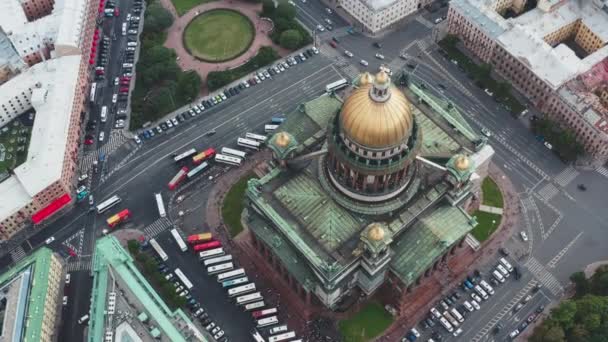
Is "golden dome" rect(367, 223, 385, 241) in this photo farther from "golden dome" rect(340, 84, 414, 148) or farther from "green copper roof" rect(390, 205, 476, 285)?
"golden dome" rect(340, 84, 414, 148)

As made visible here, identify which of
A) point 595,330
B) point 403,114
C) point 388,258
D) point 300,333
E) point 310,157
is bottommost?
point 300,333

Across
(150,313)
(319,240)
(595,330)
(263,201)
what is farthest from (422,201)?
(150,313)

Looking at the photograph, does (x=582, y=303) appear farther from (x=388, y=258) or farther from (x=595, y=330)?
(x=388, y=258)

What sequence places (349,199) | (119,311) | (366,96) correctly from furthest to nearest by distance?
(349,199) → (119,311) → (366,96)

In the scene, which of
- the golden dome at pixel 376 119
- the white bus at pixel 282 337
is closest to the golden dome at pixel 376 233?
the golden dome at pixel 376 119

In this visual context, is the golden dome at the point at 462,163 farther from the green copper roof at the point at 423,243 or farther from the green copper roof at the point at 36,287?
the green copper roof at the point at 36,287

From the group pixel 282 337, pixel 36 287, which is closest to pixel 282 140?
pixel 282 337

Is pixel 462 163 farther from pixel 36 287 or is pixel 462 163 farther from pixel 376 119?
pixel 36 287
